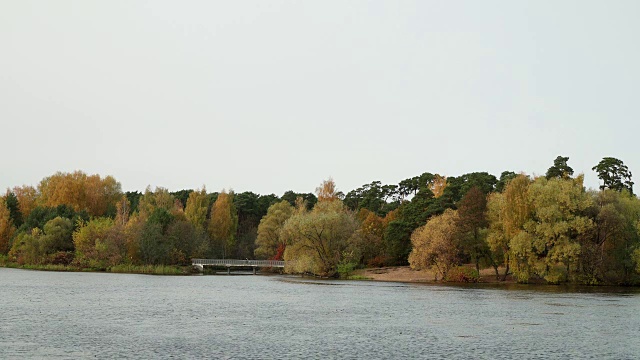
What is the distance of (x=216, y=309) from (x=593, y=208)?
60504 millimetres

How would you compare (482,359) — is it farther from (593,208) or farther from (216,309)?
(593,208)

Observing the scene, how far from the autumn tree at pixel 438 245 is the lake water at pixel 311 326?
29.7 m

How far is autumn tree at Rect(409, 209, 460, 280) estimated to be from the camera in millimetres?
91062

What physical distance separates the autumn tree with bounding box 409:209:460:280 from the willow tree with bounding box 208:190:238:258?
6381cm

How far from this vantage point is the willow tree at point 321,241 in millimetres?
100062

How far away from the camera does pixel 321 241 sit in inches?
4011

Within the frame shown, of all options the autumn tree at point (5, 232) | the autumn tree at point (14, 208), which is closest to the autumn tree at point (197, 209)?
the autumn tree at point (5, 232)

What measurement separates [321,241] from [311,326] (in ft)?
208

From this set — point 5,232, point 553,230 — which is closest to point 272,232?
point 5,232

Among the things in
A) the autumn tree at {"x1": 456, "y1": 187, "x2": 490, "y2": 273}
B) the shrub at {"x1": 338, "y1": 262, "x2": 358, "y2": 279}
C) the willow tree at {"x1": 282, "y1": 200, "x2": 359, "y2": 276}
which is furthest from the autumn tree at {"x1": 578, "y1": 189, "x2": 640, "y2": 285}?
the willow tree at {"x1": 282, "y1": 200, "x2": 359, "y2": 276}

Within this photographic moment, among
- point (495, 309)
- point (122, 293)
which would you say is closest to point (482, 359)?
A: point (495, 309)

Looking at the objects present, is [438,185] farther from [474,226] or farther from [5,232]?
[5,232]

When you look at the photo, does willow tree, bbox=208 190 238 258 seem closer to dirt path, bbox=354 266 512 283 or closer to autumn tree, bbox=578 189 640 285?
dirt path, bbox=354 266 512 283

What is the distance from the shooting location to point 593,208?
87.0 metres
